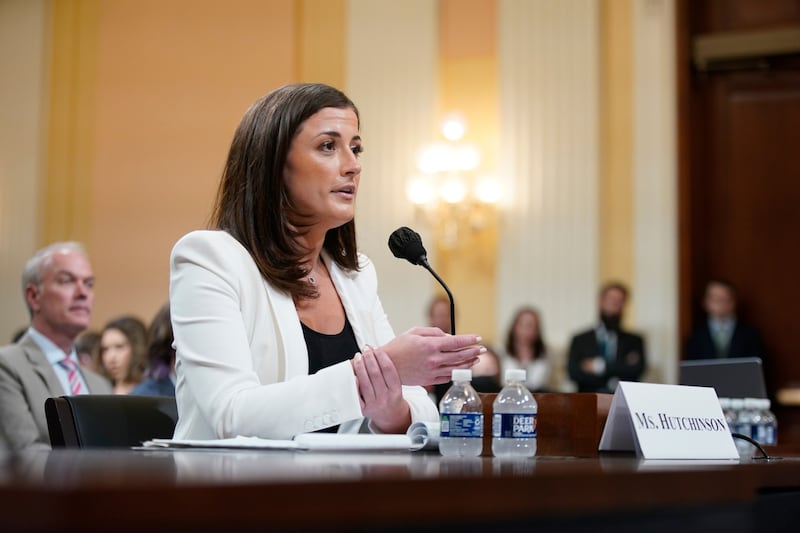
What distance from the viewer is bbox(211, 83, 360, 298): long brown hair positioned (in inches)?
96.4

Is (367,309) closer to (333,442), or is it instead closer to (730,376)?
(333,442)

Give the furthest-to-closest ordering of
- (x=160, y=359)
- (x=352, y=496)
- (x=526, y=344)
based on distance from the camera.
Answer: (x=526, y=344) → (x=160, y=359) → (x=352, y=496)

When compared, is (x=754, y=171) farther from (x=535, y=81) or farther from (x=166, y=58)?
(x=166, y=58)

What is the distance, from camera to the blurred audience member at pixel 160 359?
4449 millimetres

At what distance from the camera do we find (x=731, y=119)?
885 cm

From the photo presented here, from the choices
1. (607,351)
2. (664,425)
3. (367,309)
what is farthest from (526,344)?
(664,425)

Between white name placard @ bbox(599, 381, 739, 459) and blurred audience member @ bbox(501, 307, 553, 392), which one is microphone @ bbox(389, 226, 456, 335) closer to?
white name placard @ bbox(599, 381, 739, 459)

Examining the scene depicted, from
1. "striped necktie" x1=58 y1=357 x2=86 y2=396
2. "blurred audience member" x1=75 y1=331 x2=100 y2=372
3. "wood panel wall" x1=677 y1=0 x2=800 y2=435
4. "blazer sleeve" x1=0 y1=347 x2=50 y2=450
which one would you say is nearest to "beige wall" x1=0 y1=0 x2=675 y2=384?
"wood panel wall" x1=677 y1=0 x2=800 y2=435

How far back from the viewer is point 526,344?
8.41 m

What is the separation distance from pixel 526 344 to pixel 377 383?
6.47 metres

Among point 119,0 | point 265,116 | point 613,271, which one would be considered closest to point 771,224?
point 613,271

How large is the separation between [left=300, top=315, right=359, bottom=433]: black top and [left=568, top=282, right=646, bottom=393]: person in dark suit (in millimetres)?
5552

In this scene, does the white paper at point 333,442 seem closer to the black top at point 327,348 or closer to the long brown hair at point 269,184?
the black top at point 327,348

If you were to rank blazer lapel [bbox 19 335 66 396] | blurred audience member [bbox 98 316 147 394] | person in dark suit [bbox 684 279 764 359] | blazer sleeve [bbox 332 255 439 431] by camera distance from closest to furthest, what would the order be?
1. blazer sleeve [bbox 332 255 439 431]
2. blazer lapel [bbox 19 335 66 396]
3. blurred audience member [bbox 98 316 147 394]
4. person in dark suit [bbox 684 279 764 359]
